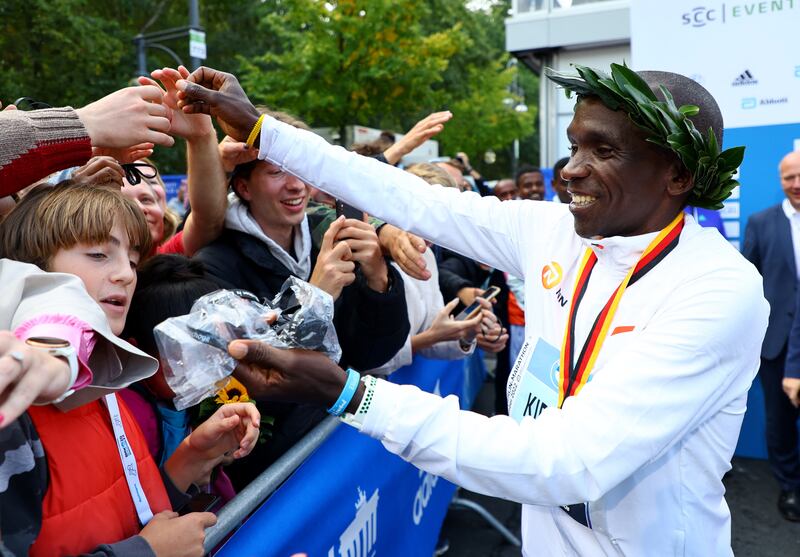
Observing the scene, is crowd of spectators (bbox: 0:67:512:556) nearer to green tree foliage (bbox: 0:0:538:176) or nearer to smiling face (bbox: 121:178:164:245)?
smiling face (bbox: 121:178:164:245)

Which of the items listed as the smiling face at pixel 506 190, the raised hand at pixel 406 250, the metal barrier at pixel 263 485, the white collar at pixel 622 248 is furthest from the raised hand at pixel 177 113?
the smiling face at pixel 506 190

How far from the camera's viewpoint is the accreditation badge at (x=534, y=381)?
1812mm

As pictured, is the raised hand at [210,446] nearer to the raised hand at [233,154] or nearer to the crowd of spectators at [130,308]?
the crowd of spectators at [130,308]

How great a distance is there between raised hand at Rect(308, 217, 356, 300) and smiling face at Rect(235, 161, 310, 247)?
1.72 ft

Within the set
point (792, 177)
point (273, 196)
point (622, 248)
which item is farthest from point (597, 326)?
point (792, 177)

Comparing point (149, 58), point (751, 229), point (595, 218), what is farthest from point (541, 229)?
point (149, 58)

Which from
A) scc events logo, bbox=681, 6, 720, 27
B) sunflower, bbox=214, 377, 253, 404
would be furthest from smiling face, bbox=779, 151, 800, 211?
sunflower, bbox=214, 377, 253, 404

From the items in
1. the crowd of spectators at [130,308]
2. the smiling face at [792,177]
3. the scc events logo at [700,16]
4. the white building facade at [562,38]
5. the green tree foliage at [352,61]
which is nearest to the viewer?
the crowd of spectators at [130,308]

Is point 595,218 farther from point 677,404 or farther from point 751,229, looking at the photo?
point 751,229

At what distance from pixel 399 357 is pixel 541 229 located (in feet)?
3.69

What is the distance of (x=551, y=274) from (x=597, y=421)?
63 centimetres

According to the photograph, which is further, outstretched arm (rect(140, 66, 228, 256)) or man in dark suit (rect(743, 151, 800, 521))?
man in dark suit (rect(743, 151, 800, 521))

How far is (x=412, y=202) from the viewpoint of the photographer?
2.14m

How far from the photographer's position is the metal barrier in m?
1.64
